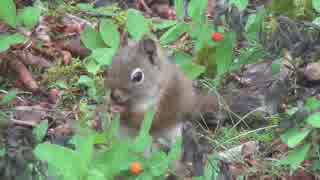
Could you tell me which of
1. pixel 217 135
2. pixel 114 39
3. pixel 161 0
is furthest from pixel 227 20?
pixel 161 0

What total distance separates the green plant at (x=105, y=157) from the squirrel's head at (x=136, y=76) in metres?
1.15

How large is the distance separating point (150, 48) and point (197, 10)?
88cm

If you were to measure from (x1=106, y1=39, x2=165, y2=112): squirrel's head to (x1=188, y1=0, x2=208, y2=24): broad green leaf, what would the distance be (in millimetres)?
694

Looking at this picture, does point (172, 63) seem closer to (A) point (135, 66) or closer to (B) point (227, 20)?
(A) point (135, 66)

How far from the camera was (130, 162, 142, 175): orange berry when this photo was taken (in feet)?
9.05

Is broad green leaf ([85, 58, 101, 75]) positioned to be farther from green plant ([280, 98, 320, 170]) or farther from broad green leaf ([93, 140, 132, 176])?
broad green leaf ([93, 140, 132, 176])

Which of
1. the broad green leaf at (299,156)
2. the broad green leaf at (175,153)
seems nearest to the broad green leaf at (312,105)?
the broad green leaf at (299,156)

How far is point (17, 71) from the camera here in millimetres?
5273

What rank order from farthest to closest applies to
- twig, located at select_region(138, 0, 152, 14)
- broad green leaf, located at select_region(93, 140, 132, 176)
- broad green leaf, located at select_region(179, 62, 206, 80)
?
twig, located at select_region(138, 0, 152, 14), broad green leaf, located at select_region(179, 62, 206, 80), broad green leaf, located at select_region(93, 140, 132, 176)

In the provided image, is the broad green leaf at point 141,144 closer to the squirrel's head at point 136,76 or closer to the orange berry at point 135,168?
the orange berry at point 135,168

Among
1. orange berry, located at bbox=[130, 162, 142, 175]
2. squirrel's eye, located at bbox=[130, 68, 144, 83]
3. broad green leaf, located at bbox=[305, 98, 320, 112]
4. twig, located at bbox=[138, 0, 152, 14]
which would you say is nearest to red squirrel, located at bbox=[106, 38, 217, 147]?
squirrel's eye, located at bbox=[130, 68, 144, 83]

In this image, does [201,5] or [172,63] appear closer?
[201,5]

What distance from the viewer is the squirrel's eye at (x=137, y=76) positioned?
13.7ft

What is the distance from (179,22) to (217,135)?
1.32m
